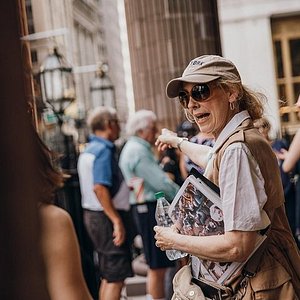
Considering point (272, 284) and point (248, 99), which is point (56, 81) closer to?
point (248, 99)

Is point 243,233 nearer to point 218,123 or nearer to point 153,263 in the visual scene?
point 218,123

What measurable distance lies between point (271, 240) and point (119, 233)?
376 centimetres

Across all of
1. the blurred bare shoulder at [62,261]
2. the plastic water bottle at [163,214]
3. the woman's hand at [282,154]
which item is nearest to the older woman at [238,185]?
the plastic water bottle at [163,214]

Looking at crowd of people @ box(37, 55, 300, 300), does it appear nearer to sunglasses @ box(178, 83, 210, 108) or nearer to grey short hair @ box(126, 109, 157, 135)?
sunglasses @ box(178, 83, 210, 108)

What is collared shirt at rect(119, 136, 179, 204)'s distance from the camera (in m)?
5.98

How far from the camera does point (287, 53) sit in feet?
56.7

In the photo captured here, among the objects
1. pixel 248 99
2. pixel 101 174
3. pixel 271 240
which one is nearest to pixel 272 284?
pixel 271 240

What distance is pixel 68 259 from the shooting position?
2289mm

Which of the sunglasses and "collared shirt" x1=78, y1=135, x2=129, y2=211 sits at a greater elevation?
the sunglasses

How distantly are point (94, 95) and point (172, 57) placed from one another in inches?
673

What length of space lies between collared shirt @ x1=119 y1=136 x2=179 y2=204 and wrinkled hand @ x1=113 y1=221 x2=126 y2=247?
0.27m

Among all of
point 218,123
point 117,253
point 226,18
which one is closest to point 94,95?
point 226,18

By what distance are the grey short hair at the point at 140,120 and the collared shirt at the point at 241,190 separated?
11.2 feet

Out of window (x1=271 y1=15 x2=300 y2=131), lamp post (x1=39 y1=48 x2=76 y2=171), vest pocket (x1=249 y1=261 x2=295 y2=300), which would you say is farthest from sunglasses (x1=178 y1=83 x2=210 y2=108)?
window (x1=271 y1=15 x2=300 y2=131)
